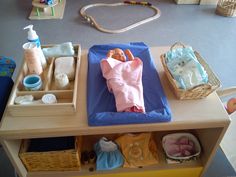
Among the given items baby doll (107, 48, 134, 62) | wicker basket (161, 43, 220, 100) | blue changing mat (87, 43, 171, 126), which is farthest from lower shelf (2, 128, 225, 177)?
baby doll (107, 48, 134, 62)

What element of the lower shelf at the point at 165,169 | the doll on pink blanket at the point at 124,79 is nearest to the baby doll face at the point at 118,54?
the doll on pink blanket at the point at 124,79

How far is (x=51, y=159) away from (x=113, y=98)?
36 cm

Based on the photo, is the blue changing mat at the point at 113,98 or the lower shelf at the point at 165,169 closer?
the blue changing mat at the point at 113,98

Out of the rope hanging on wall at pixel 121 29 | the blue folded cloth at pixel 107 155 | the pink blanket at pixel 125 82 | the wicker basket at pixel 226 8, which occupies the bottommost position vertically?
the blue folded cloth at pixel 107 155

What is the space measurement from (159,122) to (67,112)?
12.8 inches

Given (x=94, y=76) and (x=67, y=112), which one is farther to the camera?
(x=94, y=76)

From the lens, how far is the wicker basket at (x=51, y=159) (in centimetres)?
93

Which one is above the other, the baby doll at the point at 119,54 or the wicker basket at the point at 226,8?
the baby doll at the point at 119,54

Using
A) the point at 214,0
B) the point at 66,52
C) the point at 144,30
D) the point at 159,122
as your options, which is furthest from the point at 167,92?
the point at 214,0

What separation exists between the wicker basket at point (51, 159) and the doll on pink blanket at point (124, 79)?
0.97 feet

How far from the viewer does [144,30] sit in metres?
2.31

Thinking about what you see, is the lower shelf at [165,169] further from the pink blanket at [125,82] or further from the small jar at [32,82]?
the pink blanket at [125,82]

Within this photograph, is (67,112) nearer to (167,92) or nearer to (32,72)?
(32,72)

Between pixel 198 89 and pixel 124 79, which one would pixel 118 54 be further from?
pixel 198 89
